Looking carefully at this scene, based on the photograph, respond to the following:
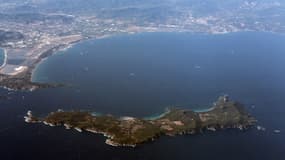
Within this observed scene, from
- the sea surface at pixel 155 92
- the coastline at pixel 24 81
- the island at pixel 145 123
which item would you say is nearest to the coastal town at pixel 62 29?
the coastline at pixel 24 81

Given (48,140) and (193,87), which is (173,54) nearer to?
(193,87)

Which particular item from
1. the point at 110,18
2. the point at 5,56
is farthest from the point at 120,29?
the point at 5,56

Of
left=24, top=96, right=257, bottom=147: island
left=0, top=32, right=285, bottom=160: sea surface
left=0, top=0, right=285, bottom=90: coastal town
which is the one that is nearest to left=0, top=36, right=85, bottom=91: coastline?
left=0, top=0, right=285, bottom=90: coastal town

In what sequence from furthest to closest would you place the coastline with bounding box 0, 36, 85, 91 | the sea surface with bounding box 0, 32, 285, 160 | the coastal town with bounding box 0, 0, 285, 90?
the coastal town with bounding box 0, 0, 285, 90 < the coastline with bounding box 0, 36, 85, 91 < the sea surface with bounding box 0, 32, 285, 160

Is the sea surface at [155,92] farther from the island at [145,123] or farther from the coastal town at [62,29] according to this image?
the coastal town at [62,29]

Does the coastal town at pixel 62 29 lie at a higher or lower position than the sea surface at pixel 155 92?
higher

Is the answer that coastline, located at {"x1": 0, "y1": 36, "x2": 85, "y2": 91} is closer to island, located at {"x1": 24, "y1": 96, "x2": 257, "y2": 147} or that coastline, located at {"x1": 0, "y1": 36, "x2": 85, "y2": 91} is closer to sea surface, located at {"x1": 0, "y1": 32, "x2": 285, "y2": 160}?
sea surface, located at {"x1": 0, "y1": 32, "x2": 285, "y2": 160}

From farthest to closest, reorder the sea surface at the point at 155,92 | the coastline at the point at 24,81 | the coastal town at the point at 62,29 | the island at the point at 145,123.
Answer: the coastal town at the point at 62,29
the coastline at the point at 24,81
the island at the point at 145,123
the sea surface at the point at 155,92

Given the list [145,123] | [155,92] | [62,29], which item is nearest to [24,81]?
[155,92]
